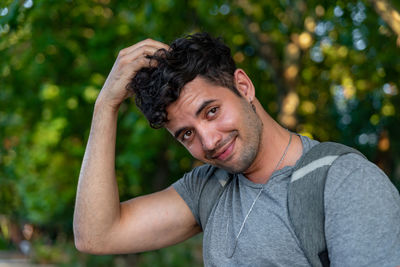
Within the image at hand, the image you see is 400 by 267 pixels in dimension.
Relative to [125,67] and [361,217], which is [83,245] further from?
[361,217]

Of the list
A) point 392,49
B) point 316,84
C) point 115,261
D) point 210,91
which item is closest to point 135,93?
point 210,91

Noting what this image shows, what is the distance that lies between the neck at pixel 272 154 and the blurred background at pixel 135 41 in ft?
5.23

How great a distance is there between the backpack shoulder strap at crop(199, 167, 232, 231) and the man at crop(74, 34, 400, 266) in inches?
0.8

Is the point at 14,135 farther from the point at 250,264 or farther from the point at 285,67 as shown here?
the point at 250,264

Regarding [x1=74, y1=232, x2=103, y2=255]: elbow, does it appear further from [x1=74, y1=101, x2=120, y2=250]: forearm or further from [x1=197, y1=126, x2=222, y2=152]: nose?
[x1=197, y1=126, x2=222, y2=152]: nose

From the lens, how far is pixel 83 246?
2.12 m

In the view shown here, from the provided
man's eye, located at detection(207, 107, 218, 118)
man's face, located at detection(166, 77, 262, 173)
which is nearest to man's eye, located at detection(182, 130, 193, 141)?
man's face, located at detection(166, 77, 262, 173)

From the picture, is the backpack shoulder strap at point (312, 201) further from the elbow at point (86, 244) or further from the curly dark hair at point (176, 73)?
the elbow at point (86, 244)

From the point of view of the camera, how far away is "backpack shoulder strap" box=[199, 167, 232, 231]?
78.0 inches

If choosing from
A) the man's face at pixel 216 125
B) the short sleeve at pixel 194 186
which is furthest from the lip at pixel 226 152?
the short sleeve at pixel 194 186

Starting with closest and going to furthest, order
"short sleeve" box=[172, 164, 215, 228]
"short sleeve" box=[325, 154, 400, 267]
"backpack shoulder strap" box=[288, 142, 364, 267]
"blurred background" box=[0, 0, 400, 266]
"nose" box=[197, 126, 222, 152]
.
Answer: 1. "short sleeve" box=[325, 154, 400, 267]
2. "backpack shoulder strap" box=[288, 142, 364, 267]
3. "nose" box=[197, 126, 222, 152]
4. "short sleeve" box=[172, 164, 215, 228]
5. "blurred background" box=[0, 0, 400, 266]

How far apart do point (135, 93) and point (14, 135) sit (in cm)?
563

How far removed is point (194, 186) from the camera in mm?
2109

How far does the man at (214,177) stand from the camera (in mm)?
1458
